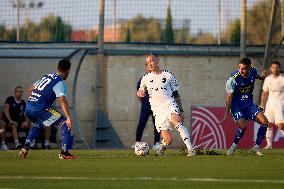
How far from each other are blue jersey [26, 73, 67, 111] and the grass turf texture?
1274mm

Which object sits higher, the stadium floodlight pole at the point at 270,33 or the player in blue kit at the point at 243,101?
the stadium floodlight pole at the point at 270,33

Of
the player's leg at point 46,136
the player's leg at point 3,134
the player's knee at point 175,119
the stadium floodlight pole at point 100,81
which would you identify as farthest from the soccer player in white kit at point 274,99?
the player's leg at point 3,134

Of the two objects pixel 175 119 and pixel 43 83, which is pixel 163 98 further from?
pixel 43 83

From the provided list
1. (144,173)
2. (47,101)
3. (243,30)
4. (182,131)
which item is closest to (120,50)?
(243,30)

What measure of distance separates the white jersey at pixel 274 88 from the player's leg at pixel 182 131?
628 cm


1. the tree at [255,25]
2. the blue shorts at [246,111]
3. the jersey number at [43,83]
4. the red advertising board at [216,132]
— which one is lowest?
the red advertising board at [216,132]

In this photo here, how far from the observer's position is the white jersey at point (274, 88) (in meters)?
25.0

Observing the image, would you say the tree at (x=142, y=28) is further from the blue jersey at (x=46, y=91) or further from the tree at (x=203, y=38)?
the blue jersey at (x=46, y=91)

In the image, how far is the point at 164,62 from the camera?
91.7ft

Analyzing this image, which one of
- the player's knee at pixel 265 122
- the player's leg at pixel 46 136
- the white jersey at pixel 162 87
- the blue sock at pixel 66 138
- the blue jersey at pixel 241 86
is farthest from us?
the player's leg at pixel 46 136

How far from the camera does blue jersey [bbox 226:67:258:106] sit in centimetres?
1967

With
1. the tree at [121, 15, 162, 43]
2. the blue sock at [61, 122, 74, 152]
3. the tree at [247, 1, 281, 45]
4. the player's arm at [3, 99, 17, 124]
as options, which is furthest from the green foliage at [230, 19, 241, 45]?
the blue sock at [61, 122, 74, 152]

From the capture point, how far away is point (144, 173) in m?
13.4

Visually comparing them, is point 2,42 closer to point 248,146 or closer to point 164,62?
point 164,62
